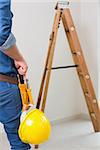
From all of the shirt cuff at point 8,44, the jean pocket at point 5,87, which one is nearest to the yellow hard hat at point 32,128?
the jean pocket at point 5,87

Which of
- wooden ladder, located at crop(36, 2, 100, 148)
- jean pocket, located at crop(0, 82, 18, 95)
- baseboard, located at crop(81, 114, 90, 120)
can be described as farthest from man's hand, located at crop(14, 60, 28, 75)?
baseboard, located at crop(81, 114, 90, 120)

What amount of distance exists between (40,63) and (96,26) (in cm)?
86

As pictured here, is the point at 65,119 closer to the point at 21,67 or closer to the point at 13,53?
the point at 21,67

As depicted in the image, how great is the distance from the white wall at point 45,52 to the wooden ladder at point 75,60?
429 millimetres

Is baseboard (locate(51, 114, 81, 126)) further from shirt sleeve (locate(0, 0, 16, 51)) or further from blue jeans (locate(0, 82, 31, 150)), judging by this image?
shirt sleeve (locate(0, 0, 16, 51))

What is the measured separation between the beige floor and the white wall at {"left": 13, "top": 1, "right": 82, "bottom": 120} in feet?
0.97

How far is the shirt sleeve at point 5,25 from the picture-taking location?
1.66 metres

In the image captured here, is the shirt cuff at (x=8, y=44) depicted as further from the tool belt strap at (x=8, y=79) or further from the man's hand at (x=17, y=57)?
the tool belt strap at (x=8, y=79)

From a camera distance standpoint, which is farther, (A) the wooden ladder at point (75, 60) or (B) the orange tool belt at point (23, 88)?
(A) the wooden ladder at point (75, 60)

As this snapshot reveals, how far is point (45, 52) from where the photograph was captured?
148 inches

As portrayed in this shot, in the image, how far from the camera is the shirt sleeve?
1659mm

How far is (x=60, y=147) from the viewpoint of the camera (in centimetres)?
299

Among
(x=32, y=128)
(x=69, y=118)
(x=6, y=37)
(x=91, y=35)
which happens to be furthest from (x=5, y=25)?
(x=69, y=118)

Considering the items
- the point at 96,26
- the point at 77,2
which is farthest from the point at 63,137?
the point at 77,2
